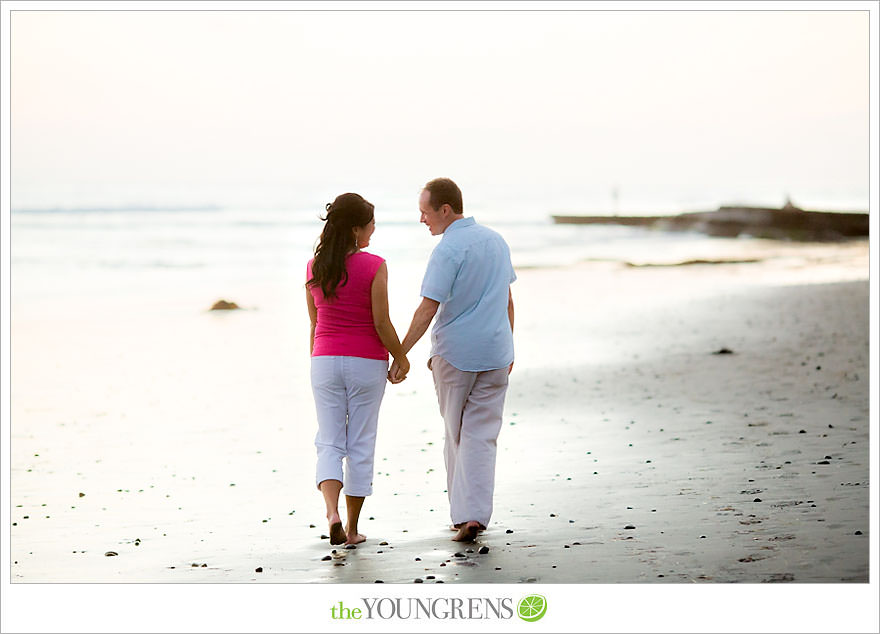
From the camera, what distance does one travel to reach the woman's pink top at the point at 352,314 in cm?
509

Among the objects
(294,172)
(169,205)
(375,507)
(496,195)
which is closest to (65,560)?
(375,507)

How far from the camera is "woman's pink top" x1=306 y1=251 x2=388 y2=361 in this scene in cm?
509

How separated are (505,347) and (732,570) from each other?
5.01 ft

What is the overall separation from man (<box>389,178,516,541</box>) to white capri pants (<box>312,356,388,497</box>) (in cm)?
18

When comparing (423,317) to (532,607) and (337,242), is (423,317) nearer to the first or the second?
(337,242)

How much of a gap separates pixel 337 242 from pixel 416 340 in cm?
61

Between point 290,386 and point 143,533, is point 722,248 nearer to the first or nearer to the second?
point 290,386

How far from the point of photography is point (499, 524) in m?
5.43

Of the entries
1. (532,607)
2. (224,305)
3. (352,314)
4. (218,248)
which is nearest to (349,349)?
(352,314)

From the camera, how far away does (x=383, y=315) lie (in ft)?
16.7

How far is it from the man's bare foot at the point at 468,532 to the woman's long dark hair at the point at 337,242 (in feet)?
4.13

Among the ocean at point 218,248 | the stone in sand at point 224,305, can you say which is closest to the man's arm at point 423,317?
the stone in sand at point 224,305

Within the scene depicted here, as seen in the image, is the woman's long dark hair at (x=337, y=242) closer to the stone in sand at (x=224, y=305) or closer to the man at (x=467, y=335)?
the man at (x=467, y=335)

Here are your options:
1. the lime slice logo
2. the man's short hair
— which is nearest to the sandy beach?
the lime slice logo
